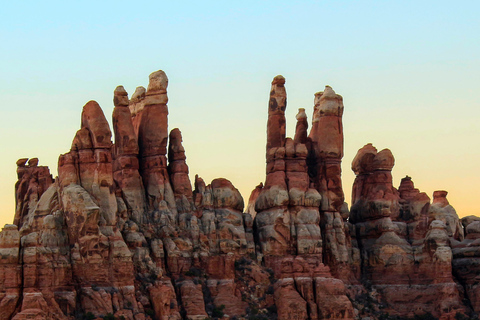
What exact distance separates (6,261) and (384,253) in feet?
127

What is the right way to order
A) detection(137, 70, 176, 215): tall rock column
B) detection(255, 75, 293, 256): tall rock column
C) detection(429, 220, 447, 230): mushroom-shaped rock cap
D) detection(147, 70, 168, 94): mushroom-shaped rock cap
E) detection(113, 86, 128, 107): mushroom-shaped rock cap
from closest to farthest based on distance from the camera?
detection(113, 86, 128, 107): mushroom-shaped rock cap, detection(137, 70, 176, 215): tall rock column, detection(147, 70, 168, 94): mushroom-shaped rock cap, detection(255, 75, 293, 256): tall rock column, detection(429, 220, 447, 230): mushroom-shaped rock cap

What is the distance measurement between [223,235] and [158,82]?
14.1 m

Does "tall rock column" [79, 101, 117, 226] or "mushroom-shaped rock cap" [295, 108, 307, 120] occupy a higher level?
"mushroom-shaped rock cap" [295, 108, 307, 120]

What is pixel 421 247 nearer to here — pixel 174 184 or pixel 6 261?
pixel 174 184

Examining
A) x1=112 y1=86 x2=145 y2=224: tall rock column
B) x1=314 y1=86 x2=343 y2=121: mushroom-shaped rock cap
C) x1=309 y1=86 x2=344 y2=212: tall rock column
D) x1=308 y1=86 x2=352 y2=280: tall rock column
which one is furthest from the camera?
x1=314 y1=86 x2=343 y2=121: mushroom-shaped rock cap

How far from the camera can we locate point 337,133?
129750 millimetres

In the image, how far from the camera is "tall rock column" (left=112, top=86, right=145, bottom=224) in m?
120

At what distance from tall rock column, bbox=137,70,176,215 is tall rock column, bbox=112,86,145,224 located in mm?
1120

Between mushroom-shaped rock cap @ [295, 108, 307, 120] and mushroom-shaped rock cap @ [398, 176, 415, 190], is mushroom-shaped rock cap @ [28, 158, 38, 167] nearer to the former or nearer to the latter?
mushroom-shaped rock cap @ [295, 108, 307, 120]

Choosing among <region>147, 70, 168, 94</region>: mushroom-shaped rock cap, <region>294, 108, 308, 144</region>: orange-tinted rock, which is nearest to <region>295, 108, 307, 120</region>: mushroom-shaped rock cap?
<region>294, 108, 308, 144</region>: orange-tinted rock

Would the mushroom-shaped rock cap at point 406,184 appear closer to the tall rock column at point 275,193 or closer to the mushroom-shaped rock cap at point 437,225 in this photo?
the mushroom-shaped rock cap at point 437,225

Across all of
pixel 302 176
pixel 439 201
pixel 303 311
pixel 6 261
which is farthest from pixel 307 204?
pixel 6 261

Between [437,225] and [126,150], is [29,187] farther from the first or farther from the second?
[437,225]

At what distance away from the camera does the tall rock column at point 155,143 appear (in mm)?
120875
